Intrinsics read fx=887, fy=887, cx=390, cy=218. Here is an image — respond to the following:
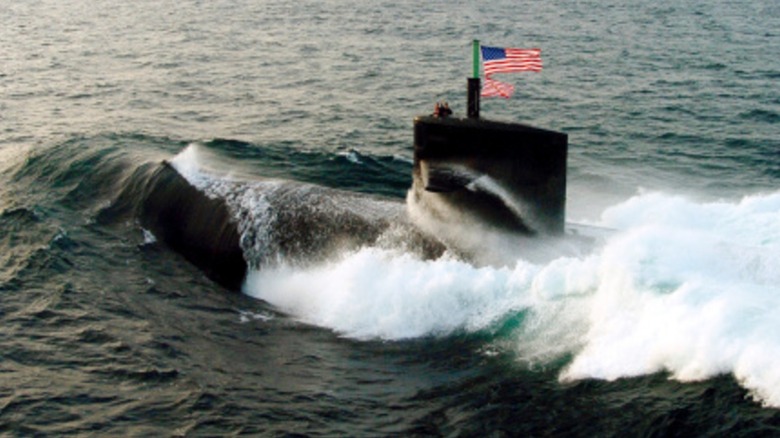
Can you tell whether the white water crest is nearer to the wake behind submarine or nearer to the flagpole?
the wake behind submarine

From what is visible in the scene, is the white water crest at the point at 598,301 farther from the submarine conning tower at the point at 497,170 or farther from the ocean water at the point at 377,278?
the submarine conning tower at the point at 497,170

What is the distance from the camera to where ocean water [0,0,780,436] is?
392 inches

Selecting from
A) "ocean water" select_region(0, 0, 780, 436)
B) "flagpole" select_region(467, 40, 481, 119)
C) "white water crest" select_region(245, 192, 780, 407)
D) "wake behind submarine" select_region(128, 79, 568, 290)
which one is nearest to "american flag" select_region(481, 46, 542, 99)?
"flagpole" select_region(467, 40, 481, 119)

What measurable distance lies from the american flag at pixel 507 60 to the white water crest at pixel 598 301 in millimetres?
2779

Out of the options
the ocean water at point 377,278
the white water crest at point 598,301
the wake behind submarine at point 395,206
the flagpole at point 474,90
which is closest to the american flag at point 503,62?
the flagpole at point 474,90

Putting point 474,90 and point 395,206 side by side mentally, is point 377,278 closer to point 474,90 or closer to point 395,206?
point 395,206

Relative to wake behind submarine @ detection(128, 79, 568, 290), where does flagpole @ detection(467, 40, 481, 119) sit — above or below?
above

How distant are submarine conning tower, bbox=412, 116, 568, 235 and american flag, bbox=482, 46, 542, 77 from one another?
82cm

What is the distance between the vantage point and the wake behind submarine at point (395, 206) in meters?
12.5

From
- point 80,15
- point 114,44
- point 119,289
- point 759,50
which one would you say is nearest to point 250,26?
point 114,44

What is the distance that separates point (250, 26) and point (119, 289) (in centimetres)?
3361

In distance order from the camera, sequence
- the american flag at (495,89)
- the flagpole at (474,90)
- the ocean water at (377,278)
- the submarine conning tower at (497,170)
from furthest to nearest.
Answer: the american flag at (495,89)
the flagpole at (474,90)
the submarine conning tower at (497,170)
the ocean water at (377,278)

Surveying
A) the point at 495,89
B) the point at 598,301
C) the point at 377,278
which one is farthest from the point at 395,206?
the point at 598,301

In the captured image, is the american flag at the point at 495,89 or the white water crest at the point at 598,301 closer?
the white water crest at the point at 598,301
